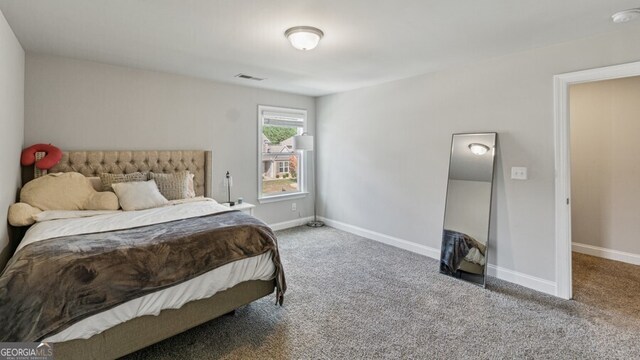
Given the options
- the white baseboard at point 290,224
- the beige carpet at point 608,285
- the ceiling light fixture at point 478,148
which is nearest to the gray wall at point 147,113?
the white baseboard at point 290,224

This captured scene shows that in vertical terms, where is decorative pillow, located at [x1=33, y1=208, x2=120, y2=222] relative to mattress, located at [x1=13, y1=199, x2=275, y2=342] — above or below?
above

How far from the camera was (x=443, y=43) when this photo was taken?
2.85m

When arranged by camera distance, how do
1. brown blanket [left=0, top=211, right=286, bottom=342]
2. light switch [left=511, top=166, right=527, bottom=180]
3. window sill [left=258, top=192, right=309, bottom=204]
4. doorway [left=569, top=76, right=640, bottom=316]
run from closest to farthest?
brown blanket [left=0, top=211, right=286, bottom=342] → light switch [left=511, top=166, right=527, bottom=180] → doorway [left=569, top=76, right=640, bottom=316] → window sill [left=258, top=192, right=309, bottom=204]

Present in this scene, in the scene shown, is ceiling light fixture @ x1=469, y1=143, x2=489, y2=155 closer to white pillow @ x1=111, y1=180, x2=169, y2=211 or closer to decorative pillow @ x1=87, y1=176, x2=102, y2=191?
white pillow @ x1=111, y1=180, x2=169, y2=211

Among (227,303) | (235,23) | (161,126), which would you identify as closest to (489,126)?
(235,23)

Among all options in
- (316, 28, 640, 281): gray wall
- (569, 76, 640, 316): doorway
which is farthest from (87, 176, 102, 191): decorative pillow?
(569, 76, 640, 316): doorway

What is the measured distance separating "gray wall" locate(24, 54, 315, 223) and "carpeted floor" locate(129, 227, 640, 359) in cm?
226

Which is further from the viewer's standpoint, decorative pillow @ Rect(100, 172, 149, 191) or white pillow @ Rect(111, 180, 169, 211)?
decorative pillow @ Rect(100, 172, 149, 191)

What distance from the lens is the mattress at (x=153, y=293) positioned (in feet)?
5.64

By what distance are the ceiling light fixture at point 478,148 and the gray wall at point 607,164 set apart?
178 centimetres

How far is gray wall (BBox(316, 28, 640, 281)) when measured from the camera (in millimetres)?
2924

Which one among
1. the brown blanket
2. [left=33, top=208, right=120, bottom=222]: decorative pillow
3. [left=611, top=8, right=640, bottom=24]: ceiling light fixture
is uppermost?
[left=611, top=8, right=640, bottom=24]: ceiling light fixture

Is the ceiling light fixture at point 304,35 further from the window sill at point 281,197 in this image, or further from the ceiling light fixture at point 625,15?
the window sill at point 281,197

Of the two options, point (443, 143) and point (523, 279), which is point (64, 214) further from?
point (523, 279)
